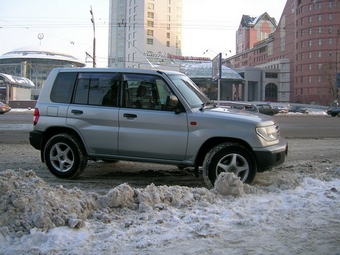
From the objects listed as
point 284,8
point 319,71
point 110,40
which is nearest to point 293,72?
point 319,71

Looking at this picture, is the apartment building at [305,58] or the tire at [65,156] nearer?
the tire at [65,156]

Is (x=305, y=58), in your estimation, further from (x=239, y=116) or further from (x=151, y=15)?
(x=239, y=116)

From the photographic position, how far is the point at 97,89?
21.0 feet

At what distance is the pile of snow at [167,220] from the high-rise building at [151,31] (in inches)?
3552

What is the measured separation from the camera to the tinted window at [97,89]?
629cm

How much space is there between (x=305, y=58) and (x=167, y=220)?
304ft

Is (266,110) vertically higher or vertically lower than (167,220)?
higher

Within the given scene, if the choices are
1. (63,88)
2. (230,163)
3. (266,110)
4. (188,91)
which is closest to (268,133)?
(230,163)

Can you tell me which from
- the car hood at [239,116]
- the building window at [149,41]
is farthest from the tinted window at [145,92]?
the building window at [149,41]

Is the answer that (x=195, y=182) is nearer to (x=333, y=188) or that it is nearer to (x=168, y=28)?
(x=333, y=188)

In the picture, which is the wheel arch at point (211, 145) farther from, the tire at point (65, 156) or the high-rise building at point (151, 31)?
the high-rise building at point (151, 31)

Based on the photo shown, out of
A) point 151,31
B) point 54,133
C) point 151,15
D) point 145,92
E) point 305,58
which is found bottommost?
point 54,133

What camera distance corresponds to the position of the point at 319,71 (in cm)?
8575

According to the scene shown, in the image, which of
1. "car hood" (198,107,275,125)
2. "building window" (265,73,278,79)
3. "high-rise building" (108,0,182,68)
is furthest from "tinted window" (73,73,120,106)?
"building window" (265,73,278,79)
